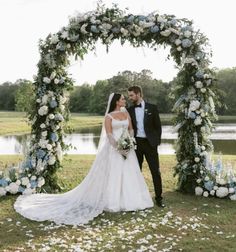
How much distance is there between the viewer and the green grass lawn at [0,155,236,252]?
623 cm

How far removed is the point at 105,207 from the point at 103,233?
138cm

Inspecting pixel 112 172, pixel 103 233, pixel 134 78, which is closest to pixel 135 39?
pixel 112 172

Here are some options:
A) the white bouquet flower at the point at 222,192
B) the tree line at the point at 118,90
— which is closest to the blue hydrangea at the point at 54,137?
the white bouquet flower at the point at 222,192

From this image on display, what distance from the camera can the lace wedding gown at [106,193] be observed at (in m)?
8.12

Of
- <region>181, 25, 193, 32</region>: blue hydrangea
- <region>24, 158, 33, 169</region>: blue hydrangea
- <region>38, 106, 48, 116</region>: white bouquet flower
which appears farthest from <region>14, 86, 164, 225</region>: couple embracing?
<region>181, 25, 193, 32</region>: blue hydrangea

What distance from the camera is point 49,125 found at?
31.9 ft

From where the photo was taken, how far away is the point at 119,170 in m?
8.36

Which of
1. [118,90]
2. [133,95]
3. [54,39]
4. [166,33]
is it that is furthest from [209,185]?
[118,90]

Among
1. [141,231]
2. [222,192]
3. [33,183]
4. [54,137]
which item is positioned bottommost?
[141,231]

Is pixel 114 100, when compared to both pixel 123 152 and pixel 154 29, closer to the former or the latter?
pixel 123 152

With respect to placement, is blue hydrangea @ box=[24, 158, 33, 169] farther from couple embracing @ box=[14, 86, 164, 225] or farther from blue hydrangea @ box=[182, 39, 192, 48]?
blue hydrangea @ box=[182, 39, 192, 48]

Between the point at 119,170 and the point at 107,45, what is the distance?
2951 millimetres

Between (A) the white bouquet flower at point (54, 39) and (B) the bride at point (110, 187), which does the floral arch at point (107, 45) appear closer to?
(A) the white bouquet flower at point (54, 39)

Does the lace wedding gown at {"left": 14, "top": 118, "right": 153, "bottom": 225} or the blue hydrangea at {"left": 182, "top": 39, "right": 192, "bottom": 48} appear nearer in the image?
the lace wedding gown at {"left": 14, "top": 118, "right": 153, "bottom": 225}
